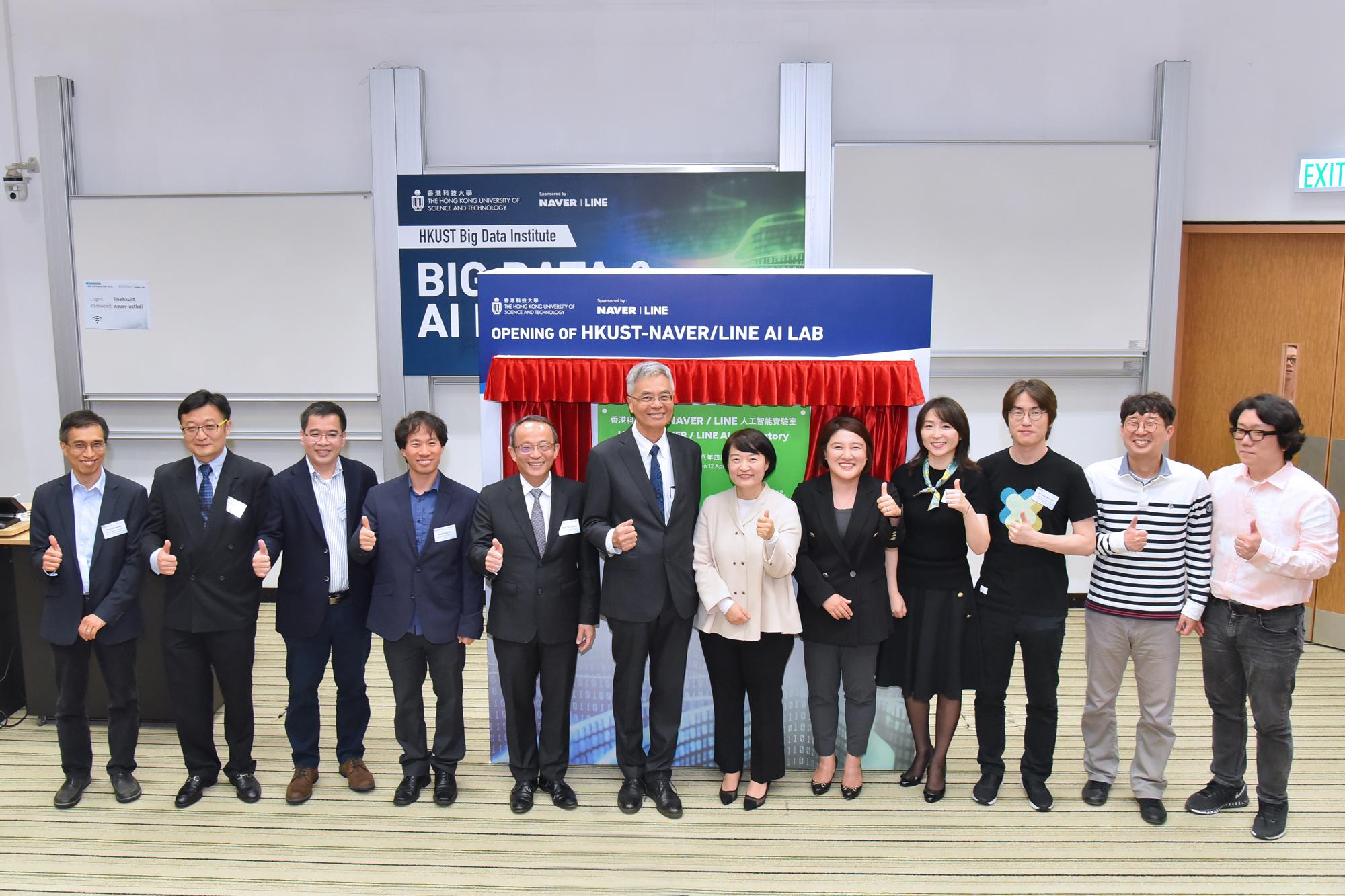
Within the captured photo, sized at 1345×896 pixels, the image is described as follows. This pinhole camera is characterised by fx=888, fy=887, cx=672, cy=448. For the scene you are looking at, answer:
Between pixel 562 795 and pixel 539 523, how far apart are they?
3.62 feet

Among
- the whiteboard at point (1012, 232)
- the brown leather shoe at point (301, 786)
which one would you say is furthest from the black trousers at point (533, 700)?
the whiteboard at point (1012, 232)

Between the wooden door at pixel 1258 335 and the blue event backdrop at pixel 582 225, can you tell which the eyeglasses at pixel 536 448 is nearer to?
the blue event backdrop at pixel 582 225

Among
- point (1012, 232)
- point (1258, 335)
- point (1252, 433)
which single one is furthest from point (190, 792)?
point (1258, 335)

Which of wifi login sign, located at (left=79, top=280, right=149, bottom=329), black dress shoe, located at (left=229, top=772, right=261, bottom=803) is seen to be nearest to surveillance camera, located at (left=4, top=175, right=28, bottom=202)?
wifi login sign, located at (left=79, top=280, right=149, bottom=329)

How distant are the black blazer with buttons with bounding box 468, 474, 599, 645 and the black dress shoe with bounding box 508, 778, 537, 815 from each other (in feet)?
2.09

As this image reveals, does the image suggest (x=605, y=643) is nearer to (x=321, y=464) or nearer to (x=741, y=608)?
(x=741, y=608)

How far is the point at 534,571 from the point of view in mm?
3268

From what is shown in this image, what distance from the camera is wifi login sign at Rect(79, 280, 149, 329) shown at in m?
5.80

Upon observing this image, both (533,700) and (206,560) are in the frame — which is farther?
(533,700)

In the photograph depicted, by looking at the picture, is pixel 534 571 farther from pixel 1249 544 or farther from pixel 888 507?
pixel 1249 544

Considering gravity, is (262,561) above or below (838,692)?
above

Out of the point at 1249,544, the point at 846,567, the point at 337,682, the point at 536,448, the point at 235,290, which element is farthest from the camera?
the point at 235,290

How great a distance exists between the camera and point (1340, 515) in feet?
18.0

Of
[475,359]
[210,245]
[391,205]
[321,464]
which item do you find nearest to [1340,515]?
[475,359]
